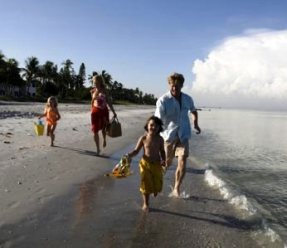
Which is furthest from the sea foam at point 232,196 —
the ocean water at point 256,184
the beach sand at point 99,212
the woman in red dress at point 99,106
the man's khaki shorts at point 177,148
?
the woman in red dress at point 99,106

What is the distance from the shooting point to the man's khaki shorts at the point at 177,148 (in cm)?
636

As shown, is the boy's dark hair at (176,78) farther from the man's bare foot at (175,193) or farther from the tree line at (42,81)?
the tree line at (42,81)

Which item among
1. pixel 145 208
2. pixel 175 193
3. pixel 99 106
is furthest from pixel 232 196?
pixel 99 106

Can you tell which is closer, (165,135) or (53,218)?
(53,218)

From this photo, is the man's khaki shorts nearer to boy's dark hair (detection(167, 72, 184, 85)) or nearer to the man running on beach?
the man running on beach

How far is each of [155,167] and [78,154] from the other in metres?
4.81

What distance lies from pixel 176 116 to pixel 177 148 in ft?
1.75

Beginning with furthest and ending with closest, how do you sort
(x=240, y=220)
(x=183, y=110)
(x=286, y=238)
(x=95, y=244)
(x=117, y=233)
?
1. (x=183, y=110)
2. (x=240, y=220)
3. (x=286, y=238)
4. (x=117, y=233)
5. (x=95, y=244)

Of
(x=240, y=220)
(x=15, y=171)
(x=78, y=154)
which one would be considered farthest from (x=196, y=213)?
(x=78, y=154)

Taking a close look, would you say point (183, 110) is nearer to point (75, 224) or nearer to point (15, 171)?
point (75, 224)

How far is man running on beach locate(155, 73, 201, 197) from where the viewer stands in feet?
20.5

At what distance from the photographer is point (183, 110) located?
6.31 meters

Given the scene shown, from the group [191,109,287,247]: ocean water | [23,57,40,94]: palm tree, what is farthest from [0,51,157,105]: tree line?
[191,109,287,247]: ocean water

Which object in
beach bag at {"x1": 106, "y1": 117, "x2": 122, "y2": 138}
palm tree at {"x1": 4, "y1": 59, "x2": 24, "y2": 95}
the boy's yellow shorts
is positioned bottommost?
the boy's yellow shorts
